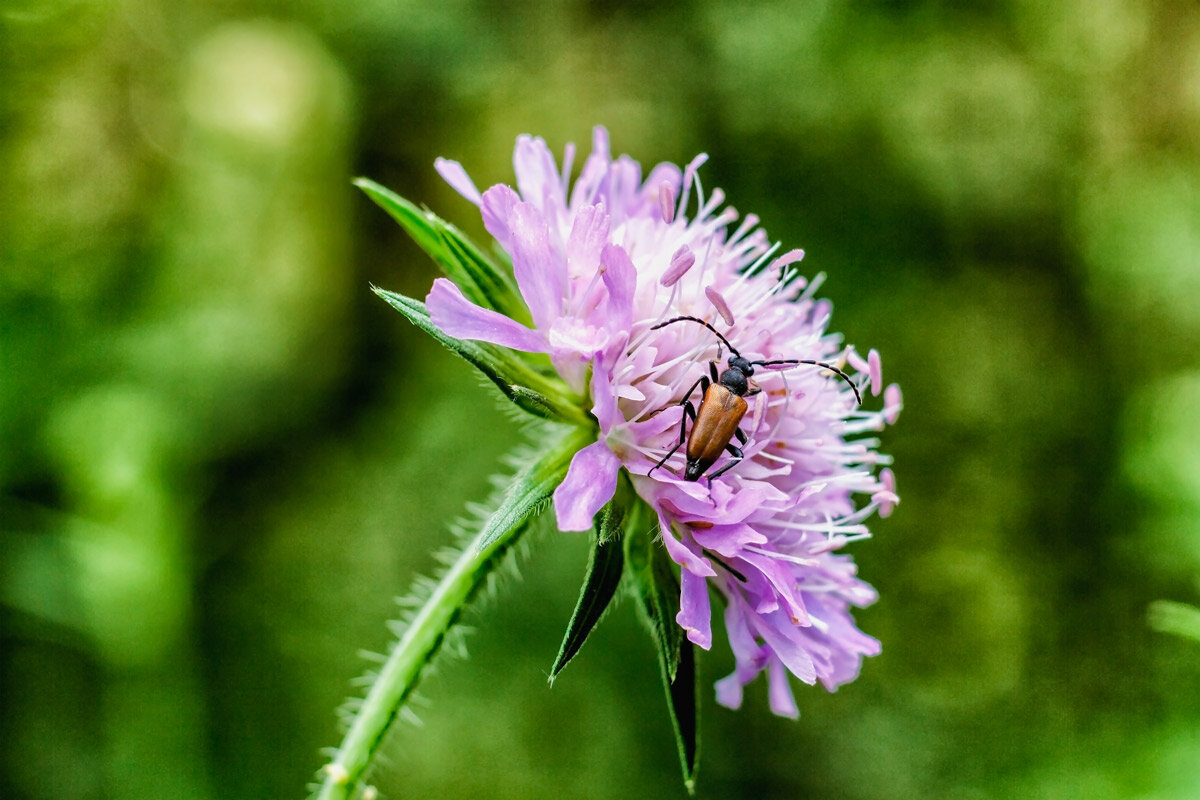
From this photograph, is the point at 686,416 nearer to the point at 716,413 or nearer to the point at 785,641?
the point at 716,413

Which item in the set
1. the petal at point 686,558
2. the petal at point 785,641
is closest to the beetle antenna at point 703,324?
the petal at point 686,558

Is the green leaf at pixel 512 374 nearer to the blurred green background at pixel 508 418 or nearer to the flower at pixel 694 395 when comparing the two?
the flower at pixel 694 395

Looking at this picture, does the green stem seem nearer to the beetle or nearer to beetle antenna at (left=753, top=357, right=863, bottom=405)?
the beetle

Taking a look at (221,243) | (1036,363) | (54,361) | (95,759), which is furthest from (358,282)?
(1036,363)

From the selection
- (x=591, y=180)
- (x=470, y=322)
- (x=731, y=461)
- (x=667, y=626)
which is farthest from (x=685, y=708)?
(x=591, y=180)

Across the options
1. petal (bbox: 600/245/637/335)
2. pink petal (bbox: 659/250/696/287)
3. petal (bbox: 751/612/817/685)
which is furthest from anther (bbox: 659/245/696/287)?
petal (bbox: 751/612/817/685)

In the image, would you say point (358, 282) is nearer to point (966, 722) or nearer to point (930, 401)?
point (930, 401)
